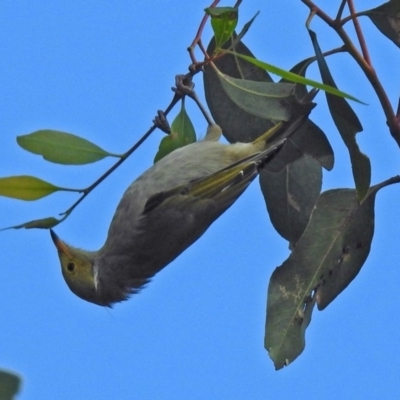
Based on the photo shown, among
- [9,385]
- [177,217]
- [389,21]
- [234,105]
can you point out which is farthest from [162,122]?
[9,385]

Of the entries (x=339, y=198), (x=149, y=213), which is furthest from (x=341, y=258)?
(x=149, y=213)

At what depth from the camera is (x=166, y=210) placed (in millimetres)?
3184

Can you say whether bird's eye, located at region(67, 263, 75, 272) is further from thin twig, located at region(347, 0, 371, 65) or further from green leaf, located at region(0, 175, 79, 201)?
thin twig, located at region(347, 0, 371, 65)

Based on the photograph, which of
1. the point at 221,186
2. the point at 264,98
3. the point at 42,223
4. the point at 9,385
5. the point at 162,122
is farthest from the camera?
the point at 221,186

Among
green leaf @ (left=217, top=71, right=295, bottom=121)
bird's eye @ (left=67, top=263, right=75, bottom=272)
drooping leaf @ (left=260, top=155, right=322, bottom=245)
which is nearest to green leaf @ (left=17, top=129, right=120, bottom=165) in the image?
green leaf @ (left=217, top=71, right=295, bottom=121)

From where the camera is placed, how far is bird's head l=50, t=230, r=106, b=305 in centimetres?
337

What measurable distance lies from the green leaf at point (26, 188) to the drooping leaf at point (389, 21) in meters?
1.12

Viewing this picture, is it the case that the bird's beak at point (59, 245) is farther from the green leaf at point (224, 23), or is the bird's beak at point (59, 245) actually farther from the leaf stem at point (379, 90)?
the leaf stem at point (379, 90)

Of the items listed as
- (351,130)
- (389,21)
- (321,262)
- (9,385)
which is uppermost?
(389,21)

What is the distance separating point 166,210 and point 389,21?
3.50 ft

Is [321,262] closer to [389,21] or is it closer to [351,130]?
[351,130]

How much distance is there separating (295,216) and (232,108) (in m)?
0.45

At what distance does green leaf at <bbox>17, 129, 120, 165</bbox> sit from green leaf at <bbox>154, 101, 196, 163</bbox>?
551 mm

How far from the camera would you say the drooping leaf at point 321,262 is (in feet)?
9.66
